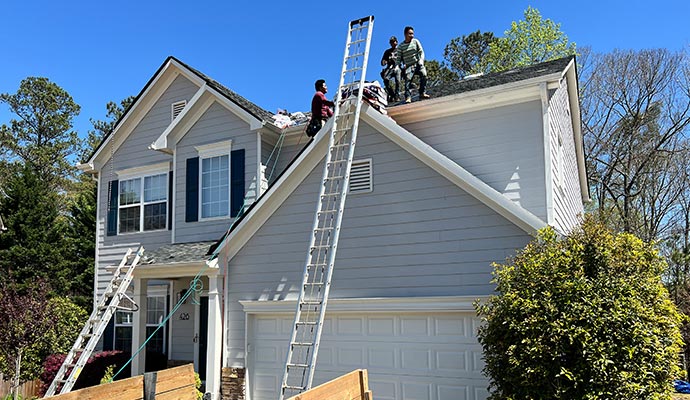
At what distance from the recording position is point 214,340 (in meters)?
11.4

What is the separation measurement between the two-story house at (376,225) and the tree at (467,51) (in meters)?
20.4

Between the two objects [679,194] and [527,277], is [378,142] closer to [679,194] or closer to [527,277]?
[527,277]

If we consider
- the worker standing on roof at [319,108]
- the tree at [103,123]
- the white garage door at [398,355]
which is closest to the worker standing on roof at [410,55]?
the worker standing on roof at [319,108]

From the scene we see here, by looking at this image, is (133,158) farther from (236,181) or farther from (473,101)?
(473,101)

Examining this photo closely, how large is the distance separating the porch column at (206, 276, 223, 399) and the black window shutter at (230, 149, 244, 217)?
8.06 ft

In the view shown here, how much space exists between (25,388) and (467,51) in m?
28.9

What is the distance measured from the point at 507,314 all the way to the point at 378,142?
4.15m

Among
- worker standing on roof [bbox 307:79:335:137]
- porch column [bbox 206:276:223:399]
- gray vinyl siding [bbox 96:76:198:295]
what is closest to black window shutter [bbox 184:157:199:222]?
gray vinyl siding [bbox 96:76:198:295]

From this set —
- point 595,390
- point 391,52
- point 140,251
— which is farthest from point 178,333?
Answer: point 595,390

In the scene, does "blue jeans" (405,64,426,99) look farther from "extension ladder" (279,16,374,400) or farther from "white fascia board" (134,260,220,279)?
"white fascia board" (134,260,220,279)

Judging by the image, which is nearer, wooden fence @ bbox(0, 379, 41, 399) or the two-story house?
the two-story house

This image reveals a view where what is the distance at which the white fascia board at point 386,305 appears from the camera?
917cm

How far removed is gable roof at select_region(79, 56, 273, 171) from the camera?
14.1 m

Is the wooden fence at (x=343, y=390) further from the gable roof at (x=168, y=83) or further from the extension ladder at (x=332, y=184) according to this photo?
the gable roof at (x=168, y=83)
